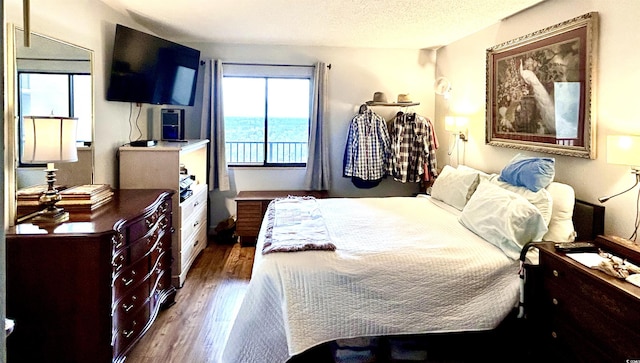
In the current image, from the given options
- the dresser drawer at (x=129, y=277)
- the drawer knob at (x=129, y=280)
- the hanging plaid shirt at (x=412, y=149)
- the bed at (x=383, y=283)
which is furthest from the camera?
the hanging plaid shirt at (x=412, y=149)

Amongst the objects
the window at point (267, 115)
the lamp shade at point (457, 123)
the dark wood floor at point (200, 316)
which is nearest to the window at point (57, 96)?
the dark wood floor at point (200, 316)

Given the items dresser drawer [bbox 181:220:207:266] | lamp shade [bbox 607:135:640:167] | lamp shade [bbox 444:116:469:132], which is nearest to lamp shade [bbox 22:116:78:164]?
dresser drawer [bbox 181:220:207:266]

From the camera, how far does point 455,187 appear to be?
11.7 ft

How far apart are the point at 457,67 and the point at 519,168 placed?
2124 millimetres

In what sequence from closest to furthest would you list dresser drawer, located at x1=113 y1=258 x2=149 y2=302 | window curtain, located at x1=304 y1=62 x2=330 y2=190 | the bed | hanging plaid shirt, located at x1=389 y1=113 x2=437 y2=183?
the bed, dresser drawer, located at x1=113 y1=258 x2=149 y2=302, hanging plaid shirt, located at x1=389 y1=113 x2=437 y2=183, window curtain, located at x1=304 y1=62 x2=330 y2=190

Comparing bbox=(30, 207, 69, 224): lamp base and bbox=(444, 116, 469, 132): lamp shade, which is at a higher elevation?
bbox=(444, 116, 469, 132): lamp shade

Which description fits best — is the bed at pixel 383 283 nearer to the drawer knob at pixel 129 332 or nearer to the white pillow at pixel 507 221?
the white pillow at pixel 507 221

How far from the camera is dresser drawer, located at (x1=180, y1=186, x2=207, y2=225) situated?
3.69 metres

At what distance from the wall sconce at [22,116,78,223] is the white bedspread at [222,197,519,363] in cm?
113

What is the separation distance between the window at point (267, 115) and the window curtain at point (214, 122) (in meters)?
0.14

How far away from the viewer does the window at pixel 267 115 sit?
17.2 ft

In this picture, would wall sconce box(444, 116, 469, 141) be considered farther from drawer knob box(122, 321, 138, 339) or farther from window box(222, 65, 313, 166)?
drawer knob box(122, 321, 138, 339)

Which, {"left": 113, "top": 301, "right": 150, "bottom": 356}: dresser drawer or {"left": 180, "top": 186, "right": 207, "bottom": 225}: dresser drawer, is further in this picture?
{"left": 180, "top": 186, "right": 207, "bottom": 225}: dresser drawer

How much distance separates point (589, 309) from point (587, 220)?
953mm
